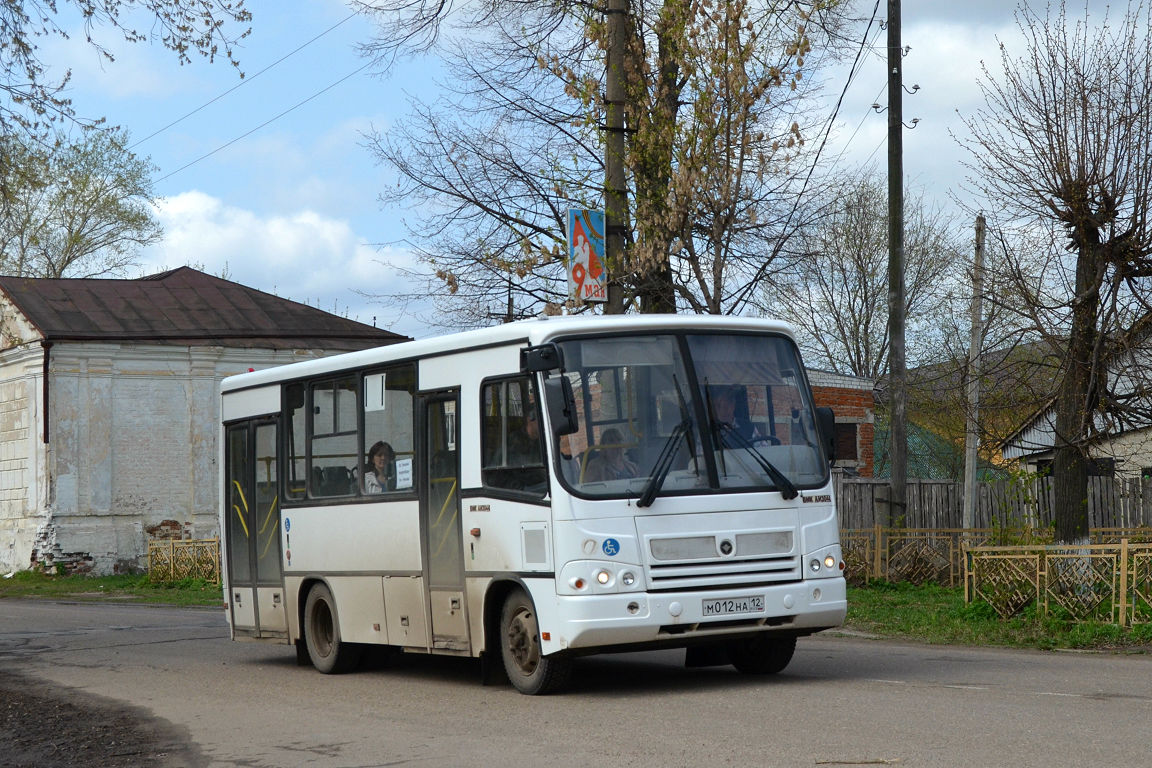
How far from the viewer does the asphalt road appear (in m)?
7.86

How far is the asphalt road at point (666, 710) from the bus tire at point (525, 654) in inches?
6.2

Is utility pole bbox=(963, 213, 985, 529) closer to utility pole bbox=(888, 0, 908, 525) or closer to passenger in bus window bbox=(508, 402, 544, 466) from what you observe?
utility pole bbox=(888, 0, 908, 525)

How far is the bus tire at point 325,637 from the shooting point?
1381 centimetres

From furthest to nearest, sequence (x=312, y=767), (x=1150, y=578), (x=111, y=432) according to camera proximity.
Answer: (x=111, y=432) → (x=1150, y=578) → (x=312, y=767)

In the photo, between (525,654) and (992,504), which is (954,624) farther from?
(992,504)

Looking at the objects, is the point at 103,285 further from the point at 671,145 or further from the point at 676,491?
the point at 676,491

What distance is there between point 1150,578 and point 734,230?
303 inches

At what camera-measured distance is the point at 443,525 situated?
1199cm

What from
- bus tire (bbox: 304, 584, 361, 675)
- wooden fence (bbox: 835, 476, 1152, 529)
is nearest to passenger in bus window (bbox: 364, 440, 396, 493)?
bus tire (bbox: 304, 584, 361, 675)

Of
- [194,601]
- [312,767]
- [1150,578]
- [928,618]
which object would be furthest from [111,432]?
[312,767]

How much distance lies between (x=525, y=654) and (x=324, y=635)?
3.70 metres

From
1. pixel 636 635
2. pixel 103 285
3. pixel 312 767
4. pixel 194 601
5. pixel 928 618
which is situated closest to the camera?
pixel 312 767

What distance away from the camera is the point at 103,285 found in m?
41.3

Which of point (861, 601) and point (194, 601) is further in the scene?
point (194, 601)
